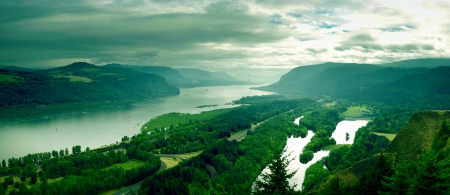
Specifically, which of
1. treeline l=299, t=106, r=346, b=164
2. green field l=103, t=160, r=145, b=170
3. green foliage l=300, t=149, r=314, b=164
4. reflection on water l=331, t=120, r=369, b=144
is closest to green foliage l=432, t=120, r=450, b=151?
green foliage l=300, t=149, r=314, b=164

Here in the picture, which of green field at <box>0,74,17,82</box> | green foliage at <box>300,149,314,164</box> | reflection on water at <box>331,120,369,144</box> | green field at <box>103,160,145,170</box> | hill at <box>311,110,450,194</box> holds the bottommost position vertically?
reflection on water at <box>331,120,369,144</box>

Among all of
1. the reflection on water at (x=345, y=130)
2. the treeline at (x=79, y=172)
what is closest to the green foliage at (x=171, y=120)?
the treeline at (x=79, y=172)

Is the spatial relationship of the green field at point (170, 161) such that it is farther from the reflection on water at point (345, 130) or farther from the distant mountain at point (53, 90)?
the distant mountain at point (53, 90)

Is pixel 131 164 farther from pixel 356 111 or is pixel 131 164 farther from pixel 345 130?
pixel 356 111

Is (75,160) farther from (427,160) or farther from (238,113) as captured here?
(238,113)

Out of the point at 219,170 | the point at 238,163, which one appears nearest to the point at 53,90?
the point at 219,170

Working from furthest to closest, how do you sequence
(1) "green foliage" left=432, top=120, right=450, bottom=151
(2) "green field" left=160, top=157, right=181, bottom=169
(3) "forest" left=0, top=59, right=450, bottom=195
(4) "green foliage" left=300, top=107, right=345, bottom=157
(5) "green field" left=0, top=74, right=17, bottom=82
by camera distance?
(5) "green field" left=0, top=74, right=17, bottom=82
(4) "green foliage" left=300, top=107, right=345, bottom=157
(2) "green field" left=160, top=157, right=181, bottom=169
(1) "green foliage" left=432, top=120, right=450, bottom=151
(3) "forest" left=0, top=59, right=450, bottom=195

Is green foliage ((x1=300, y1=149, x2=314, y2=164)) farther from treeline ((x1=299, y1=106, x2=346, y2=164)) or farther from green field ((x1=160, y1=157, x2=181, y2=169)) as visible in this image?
green field ((x1=160, y1=157, x2=181, y2=169))

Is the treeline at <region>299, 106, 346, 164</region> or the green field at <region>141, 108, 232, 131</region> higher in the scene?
the green field at <region>141, 108, 232, 131</region>

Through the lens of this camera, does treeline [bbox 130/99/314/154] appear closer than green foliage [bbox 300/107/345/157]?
Yes
